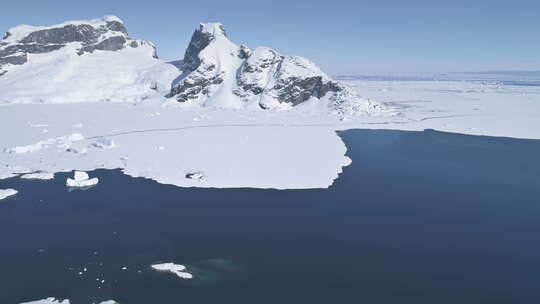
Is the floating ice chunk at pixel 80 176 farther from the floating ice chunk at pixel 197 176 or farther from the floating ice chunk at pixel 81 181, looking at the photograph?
the floating ice chunk at pixel 197 176

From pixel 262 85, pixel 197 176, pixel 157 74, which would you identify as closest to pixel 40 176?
pixel 197 176

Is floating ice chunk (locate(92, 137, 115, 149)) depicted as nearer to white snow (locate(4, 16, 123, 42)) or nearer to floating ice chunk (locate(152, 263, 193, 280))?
floating ice chunk (locate(152, 263, 193, 280))

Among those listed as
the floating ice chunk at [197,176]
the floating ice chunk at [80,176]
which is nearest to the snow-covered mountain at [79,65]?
the floating ice chunk at [80,176]

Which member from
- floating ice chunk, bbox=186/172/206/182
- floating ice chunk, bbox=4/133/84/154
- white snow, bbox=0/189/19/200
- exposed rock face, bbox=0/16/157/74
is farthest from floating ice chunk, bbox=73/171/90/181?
exposed rock face, bbox=0/16/157/74

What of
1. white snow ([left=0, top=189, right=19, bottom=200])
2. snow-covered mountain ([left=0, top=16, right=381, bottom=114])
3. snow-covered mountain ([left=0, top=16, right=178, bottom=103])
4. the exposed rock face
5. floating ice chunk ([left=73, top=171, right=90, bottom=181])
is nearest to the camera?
white snow ([left=0, top=189, right=19, bottom=200])

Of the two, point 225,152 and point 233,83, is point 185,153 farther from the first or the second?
point 233,83

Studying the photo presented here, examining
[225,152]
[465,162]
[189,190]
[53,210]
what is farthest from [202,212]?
[465,162]
